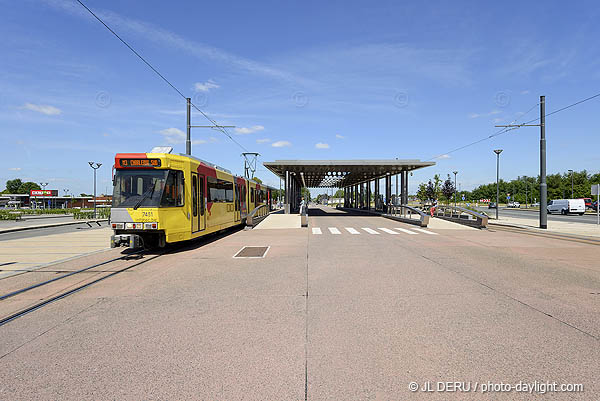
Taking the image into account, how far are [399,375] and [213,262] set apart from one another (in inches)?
283

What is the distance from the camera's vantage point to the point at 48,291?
6734 millimetres

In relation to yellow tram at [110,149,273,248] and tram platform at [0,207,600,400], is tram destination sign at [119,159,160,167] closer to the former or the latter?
yellow tram at [110,149,273,248]

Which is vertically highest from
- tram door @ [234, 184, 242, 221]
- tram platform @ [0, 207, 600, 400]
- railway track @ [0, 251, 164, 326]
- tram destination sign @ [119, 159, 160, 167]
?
tram destination sign @ [119, 159, 160, 167]

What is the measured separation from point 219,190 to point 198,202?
3073mm

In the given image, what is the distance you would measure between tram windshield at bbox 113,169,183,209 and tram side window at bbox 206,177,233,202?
299 centimetres

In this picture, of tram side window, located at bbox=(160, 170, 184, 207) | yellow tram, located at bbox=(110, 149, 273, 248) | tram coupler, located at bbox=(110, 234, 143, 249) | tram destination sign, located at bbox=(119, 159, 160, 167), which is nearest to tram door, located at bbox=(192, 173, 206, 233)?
yellow tram, located at bbox=(110, 149, 273, 248)

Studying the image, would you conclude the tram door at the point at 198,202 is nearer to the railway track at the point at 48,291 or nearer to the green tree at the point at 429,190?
the railway track at the point at 48,291

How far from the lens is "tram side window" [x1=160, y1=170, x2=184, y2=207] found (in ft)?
36.1

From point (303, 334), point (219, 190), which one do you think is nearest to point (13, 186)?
point (219, 190)

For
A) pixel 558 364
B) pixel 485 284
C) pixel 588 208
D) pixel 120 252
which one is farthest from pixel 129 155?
pixel 588 208

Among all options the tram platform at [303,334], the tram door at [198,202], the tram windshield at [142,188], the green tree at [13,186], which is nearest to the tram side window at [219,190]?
the tram door at [198,202]

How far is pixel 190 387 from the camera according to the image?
317 centimetres

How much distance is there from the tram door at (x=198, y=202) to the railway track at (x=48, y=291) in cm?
303

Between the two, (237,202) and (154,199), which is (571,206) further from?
(154,199)
